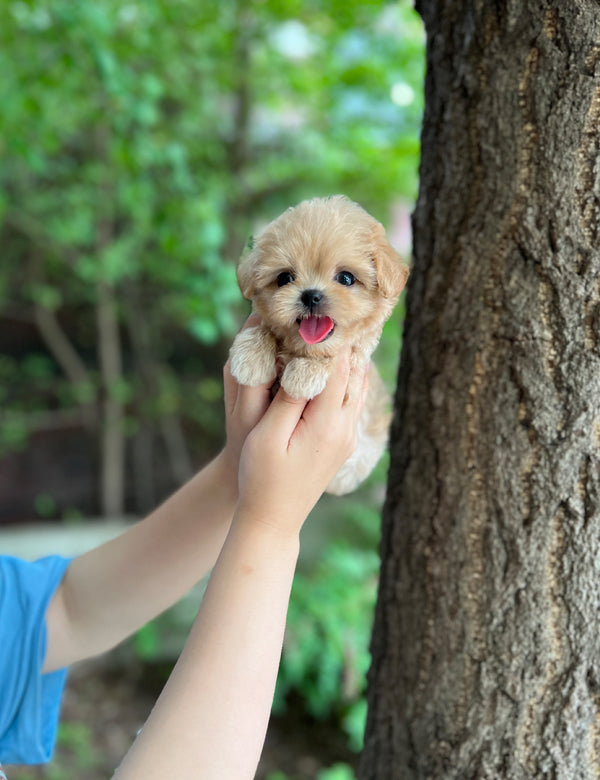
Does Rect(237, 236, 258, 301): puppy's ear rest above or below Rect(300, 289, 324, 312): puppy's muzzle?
above

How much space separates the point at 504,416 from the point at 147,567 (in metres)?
0.70

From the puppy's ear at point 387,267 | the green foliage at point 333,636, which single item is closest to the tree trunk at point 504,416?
the puppy's ear at point 387,267

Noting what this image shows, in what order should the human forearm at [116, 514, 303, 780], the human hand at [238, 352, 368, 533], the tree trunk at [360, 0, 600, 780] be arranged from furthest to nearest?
the tree trunk at [360, 0, 600, 780], the human hand at [238, 352, 368, 533], the human forearm at [116, 514, 303, 780]

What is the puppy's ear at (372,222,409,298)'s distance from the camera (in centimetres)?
96

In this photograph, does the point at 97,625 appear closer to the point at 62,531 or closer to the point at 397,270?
the point at 397,270

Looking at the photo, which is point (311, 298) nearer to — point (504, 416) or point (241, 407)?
point (241, 407)

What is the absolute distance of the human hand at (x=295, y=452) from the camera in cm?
86

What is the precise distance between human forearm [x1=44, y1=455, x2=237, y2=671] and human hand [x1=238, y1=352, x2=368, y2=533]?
0.72ft

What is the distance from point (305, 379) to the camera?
3.01ft

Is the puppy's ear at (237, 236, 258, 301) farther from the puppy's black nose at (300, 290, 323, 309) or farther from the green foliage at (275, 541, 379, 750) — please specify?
the green foliage at (275, 541, 379, 750)

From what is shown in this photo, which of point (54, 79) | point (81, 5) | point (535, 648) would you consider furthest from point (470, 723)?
point (54, 79)

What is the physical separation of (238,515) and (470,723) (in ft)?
1.92

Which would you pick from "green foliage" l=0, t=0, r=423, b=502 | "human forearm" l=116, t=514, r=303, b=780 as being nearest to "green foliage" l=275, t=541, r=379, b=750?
"green foliage" l=0, t=0, r=423, b=502

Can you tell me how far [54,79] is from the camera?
2730mm
